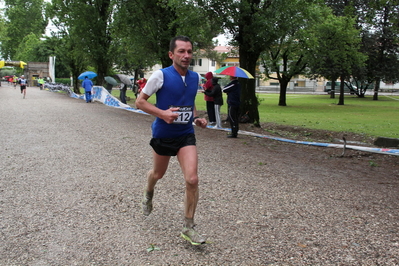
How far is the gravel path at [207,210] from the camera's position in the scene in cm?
375

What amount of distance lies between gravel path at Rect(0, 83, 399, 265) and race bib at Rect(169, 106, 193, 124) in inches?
46.6

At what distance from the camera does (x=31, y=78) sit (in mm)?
76312

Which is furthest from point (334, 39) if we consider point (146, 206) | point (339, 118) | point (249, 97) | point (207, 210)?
point (146, 206)

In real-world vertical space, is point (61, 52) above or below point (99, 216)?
above

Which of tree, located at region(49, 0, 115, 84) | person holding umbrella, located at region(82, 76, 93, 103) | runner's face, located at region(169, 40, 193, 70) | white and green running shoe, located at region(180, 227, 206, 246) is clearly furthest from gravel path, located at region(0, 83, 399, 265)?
tree, located at region(49, 0, 115, 84)

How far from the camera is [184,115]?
397cm

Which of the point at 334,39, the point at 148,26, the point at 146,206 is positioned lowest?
the point at 146,206

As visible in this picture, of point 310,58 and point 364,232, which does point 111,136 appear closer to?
point 364,232

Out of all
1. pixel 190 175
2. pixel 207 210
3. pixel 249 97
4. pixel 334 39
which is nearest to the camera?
pixel 190 175

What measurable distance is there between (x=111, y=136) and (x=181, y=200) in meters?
6.62

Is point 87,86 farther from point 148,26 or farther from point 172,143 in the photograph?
point 172,143

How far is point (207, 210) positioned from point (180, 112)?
158 cm

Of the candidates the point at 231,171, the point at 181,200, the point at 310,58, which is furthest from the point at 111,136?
the point at 310,58

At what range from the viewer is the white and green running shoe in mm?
3799
